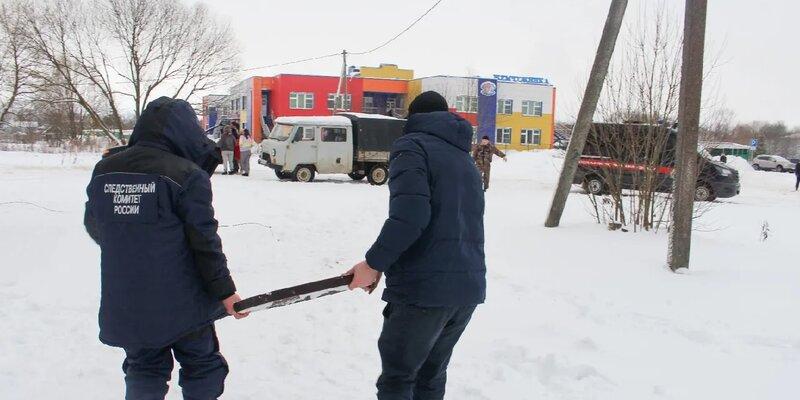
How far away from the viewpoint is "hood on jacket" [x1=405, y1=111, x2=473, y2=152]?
103 inches

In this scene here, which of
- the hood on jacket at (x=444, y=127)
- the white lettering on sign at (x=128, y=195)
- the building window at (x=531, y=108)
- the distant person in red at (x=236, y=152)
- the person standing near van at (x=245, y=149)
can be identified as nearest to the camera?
the white lettering on sign at (x=128, y=195)

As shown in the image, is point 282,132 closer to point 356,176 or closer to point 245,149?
point 245,149

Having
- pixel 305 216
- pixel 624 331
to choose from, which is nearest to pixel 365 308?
pixel 624 331

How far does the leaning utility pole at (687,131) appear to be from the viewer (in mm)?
6312

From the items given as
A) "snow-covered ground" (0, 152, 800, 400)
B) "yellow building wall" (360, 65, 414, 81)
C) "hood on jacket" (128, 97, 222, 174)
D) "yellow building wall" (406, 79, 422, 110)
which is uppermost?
"yellow building wall" (360, 65, 414, 81)

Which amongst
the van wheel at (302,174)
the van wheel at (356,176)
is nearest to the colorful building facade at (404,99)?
the van wheel at (356,176)

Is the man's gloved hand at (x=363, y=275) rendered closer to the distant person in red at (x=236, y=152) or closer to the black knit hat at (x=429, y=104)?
the black knit hat at (x=429, y=104)

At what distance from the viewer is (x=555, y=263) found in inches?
275

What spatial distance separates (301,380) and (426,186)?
1.83 m

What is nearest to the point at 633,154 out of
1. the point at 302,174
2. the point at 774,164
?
the point at 302,174

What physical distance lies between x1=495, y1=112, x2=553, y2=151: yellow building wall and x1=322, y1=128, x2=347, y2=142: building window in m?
37.3

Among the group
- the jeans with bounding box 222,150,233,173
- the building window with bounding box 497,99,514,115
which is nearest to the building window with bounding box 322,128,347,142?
the jeans with bounding box 222,150,233,173

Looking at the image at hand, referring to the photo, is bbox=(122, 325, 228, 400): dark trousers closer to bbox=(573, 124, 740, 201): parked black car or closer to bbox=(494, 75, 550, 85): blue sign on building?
bbox=(573, 124, 740, 201): parked black car

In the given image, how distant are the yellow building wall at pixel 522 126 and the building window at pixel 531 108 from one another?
14.2 inches
